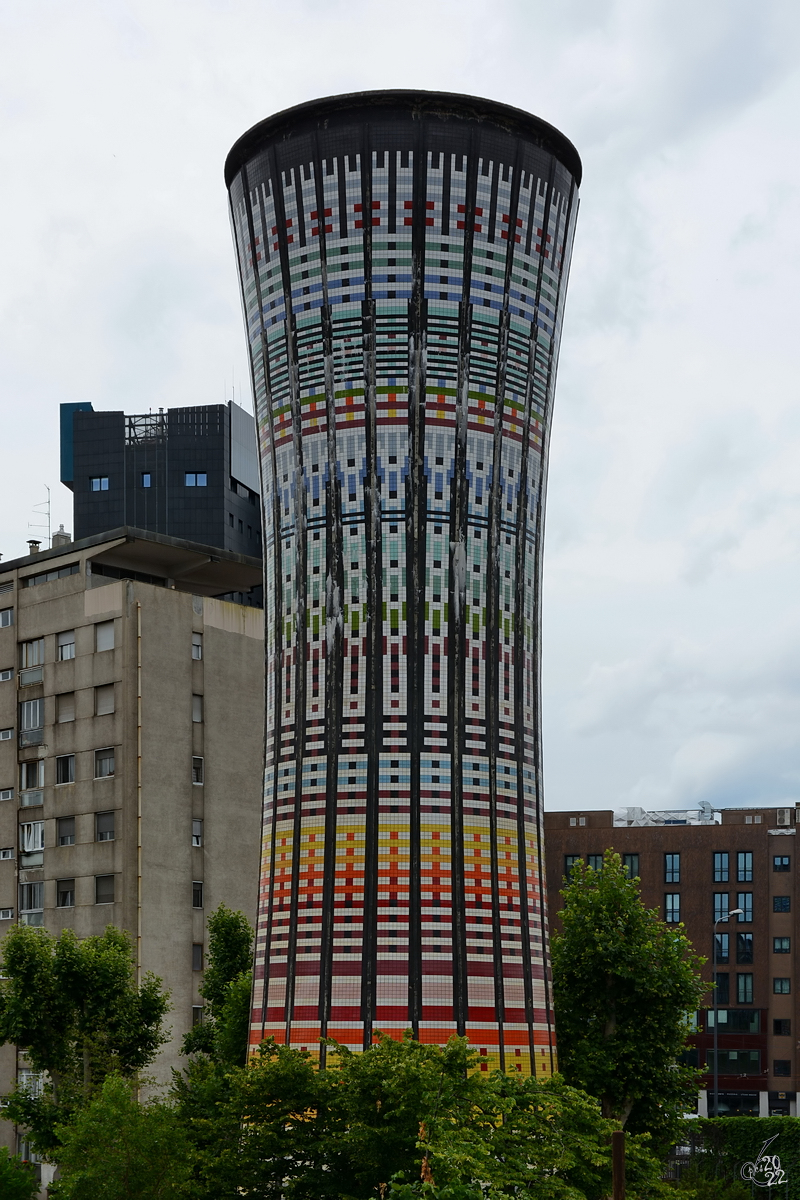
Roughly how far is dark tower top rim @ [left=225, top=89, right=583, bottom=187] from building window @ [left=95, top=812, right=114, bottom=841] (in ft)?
123

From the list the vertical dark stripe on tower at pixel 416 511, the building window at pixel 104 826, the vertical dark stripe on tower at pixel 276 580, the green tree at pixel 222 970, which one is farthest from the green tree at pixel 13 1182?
the building window at pixel 104 826

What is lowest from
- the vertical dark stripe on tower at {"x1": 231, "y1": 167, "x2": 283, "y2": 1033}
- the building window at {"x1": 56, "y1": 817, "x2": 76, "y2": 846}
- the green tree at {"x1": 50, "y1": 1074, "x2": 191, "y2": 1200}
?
the green tree at {"x1": 50, "y1": 1074, "x2": 191, "y2": 1200}

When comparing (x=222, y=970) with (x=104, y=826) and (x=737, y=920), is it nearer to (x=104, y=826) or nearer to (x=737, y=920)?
(x=104, y=826)

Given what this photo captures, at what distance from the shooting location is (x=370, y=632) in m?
42.9

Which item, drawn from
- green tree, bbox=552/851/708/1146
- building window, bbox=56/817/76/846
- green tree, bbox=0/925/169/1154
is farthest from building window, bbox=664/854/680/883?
green tree, bbox=0/925/169/1154

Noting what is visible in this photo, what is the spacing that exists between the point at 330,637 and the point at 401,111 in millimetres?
14900

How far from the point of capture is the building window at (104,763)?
73625 millimetres

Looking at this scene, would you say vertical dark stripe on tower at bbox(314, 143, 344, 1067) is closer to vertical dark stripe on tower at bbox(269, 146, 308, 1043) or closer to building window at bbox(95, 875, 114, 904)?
vertical dark stripe on tower at bbox(269, 146, 308, 1043)

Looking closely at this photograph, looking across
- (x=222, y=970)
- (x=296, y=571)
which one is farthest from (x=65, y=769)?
(x=296, y=571)

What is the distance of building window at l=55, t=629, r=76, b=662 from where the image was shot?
249 feet

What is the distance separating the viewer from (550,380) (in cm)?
4603

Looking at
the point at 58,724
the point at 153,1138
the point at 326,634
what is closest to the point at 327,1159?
the point at 153,1138

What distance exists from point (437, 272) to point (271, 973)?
65.7ft

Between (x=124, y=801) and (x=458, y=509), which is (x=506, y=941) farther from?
(x=124, y=801)
